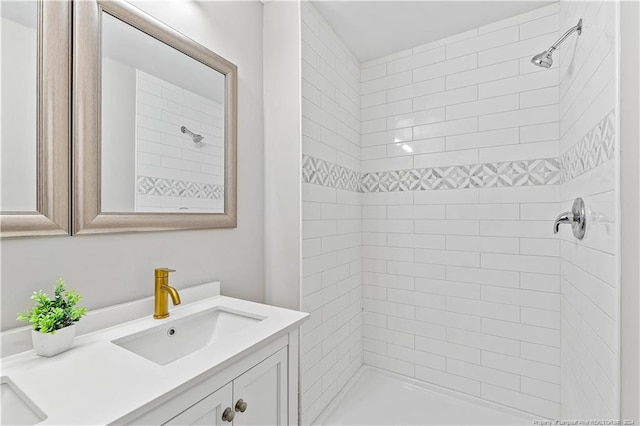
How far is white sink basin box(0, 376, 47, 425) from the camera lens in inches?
25.9

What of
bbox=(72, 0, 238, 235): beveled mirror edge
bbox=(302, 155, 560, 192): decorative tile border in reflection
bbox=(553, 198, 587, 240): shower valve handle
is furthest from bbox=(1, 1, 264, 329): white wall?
bbox=(553, 198, 587, 240): shower valve handle

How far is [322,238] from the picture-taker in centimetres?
190

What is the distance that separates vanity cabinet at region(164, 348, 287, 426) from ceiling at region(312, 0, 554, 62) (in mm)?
1908

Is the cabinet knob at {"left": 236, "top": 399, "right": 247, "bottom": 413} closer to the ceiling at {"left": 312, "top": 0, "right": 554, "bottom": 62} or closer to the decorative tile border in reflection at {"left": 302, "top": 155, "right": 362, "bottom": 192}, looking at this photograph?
the decorative tile border in reflection at {"left": 302, "top": 155, "right": 362, "bottom": 192}

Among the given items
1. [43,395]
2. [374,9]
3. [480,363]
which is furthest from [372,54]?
[43,395]

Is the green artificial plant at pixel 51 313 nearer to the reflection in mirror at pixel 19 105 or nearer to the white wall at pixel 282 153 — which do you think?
the reflection in mirror at pixel 19 105

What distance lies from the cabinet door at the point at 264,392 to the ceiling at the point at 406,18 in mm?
1904

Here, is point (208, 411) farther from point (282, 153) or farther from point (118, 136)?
point (282, 153)

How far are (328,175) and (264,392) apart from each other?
128 centimetres

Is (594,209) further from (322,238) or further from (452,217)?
(322,238)

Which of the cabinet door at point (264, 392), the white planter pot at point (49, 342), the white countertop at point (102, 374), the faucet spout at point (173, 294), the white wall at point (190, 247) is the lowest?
the cabinet door at point (264, 392)

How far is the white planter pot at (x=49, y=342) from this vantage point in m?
0.85

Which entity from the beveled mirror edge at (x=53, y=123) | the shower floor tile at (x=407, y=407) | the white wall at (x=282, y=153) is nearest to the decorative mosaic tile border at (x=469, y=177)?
the white wall at (x=282, y=153)

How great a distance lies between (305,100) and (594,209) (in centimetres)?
138
